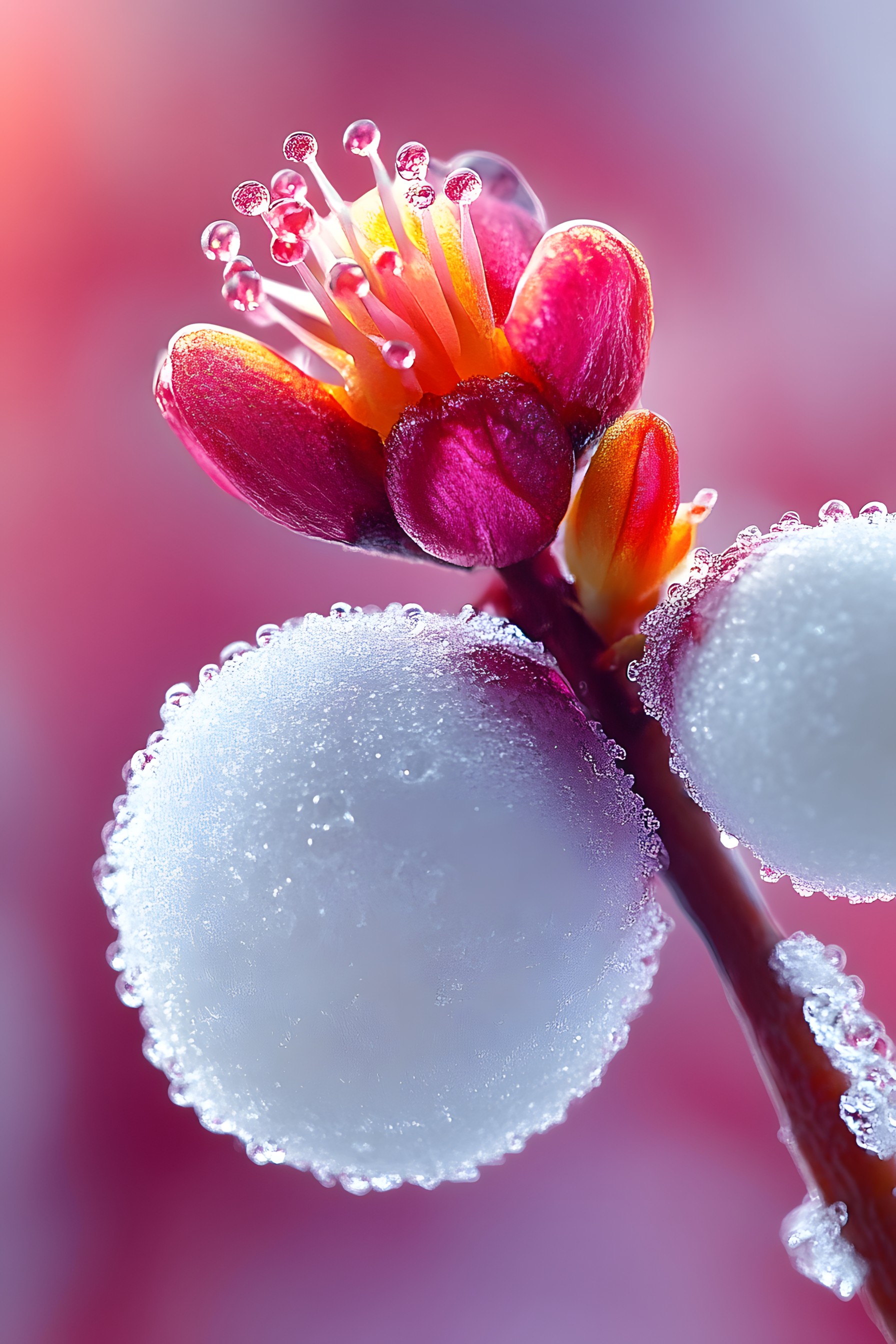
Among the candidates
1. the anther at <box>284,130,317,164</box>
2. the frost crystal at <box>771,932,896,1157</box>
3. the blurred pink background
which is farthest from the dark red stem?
the blurred pink background

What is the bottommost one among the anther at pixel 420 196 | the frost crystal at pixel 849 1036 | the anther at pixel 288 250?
the frost crystal at pixel 849 1036

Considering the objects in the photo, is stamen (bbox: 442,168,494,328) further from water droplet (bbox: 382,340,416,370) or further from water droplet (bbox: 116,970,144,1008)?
water droplet (bbox: 116,970,144,1008)

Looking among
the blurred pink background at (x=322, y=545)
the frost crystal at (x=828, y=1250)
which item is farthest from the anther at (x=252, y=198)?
the blurred pink background at (x=322, y=545)

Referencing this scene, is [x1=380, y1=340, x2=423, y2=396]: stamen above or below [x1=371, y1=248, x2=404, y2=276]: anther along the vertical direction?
below

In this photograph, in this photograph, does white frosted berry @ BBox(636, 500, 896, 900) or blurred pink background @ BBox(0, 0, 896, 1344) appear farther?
blurred pink background @ BBox(0, 0, 896, 1344)

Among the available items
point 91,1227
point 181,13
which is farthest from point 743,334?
point 91,1227

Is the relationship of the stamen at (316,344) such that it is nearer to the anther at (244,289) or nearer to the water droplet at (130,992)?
the anther at (244,289)
